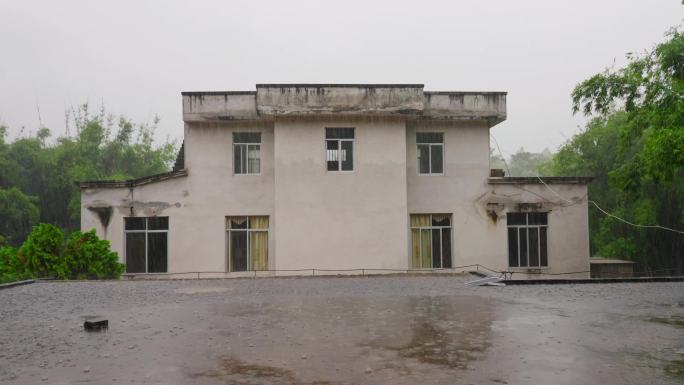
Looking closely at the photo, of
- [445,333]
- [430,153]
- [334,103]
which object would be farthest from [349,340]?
[430,153]

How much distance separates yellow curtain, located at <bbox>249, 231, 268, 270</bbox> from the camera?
18734mm

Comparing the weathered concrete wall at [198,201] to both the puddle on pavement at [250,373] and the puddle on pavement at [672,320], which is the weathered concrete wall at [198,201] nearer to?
the puddle on pavement at [672,320]

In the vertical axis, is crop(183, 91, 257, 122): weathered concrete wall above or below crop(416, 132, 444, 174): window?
above

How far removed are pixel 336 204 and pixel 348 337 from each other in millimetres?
11278

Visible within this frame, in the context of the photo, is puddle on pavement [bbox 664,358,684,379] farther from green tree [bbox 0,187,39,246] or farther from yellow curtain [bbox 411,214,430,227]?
green tree [bbox 0,187,39,246]

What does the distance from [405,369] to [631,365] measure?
2381 millimetres

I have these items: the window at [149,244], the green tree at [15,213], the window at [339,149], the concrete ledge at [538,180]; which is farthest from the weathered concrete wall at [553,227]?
the green tree at [15,213]

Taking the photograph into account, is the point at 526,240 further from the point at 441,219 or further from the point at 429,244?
the point at 429,244

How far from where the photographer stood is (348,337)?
23.1ft

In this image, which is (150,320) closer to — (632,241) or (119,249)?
(119,249)

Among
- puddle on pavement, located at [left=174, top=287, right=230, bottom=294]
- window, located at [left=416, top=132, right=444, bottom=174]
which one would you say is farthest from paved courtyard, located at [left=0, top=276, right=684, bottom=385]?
window, located at [left=416, top=132, right=444, bottom=174]

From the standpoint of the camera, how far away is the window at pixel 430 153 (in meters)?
19.3

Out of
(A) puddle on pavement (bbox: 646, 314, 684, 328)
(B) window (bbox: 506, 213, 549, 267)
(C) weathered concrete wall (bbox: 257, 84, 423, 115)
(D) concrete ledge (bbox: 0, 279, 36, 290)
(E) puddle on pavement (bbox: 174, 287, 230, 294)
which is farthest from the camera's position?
(B) window (bbox: 506, 213, 549, 267)

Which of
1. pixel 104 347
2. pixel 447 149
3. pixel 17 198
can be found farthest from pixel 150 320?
pixel 17 198
